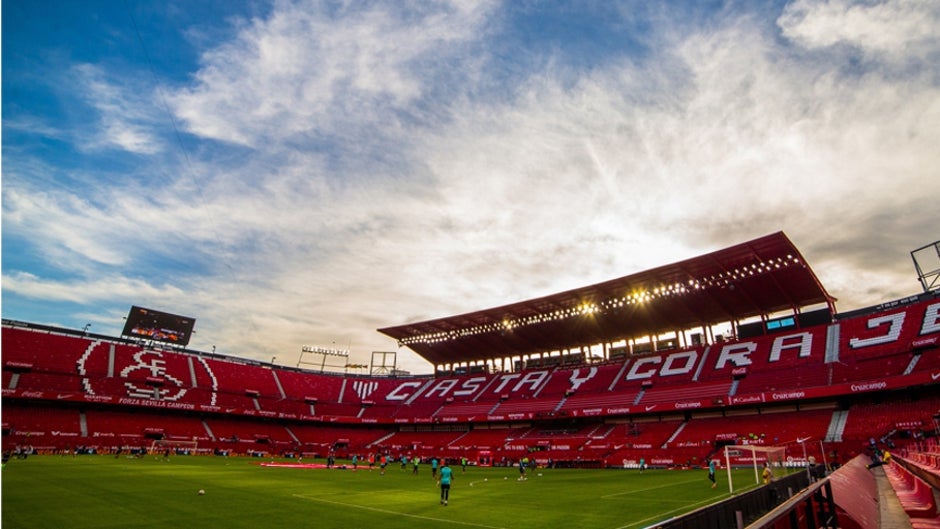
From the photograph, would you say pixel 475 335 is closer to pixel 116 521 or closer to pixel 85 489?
pixel 85 489

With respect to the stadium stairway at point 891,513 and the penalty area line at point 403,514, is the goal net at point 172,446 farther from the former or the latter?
the stadium stairway at point 891,513

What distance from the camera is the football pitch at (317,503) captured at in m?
14.7

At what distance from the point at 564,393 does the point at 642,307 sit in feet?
48.5

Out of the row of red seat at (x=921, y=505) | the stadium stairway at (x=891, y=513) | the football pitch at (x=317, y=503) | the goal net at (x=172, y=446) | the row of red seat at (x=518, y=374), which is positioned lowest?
the goal net at (x=172, y=446)

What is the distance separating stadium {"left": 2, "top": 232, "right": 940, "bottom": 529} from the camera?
38594mm

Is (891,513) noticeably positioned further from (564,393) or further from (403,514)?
(564,393)

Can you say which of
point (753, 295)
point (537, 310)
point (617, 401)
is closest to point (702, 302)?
point (753, 295)

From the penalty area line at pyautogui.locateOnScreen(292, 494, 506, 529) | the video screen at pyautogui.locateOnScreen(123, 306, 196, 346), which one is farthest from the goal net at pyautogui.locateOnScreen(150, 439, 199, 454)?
the penalty area line at pyautogui.locateOnScreen(292, 494, 506, 529)

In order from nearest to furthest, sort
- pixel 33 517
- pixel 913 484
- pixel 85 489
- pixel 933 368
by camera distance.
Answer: pixel 913 484 < pixel 33 517 < pixel 85 489 < pixel 933 368

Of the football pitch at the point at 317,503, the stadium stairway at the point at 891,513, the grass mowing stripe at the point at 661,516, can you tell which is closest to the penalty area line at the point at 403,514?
the football pitch at the point at 317,503

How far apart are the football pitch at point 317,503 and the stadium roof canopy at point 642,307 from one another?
999 inches

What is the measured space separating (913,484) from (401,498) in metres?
17.6

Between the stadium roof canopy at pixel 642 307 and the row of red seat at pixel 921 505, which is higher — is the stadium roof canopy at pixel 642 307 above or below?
above

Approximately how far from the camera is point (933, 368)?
3669 cm
